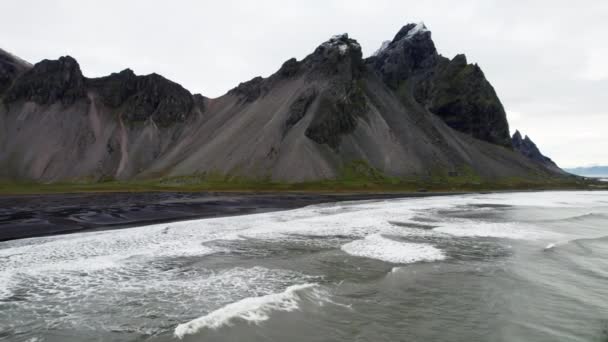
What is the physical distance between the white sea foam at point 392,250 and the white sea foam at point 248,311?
25.0 feet

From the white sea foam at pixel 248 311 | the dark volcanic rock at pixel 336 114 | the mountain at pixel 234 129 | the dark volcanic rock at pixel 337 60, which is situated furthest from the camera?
the dark volcanic rock at pixel 337 60

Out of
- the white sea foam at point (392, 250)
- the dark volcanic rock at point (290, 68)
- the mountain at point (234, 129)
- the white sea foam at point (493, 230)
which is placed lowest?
the white sea foam at point (392, 250)

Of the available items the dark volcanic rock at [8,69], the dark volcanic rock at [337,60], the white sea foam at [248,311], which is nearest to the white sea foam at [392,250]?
the white sea foam at [248,311]

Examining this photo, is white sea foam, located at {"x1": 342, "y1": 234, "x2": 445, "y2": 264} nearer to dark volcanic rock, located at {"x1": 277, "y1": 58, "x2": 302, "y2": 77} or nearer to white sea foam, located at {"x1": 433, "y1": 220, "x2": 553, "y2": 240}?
white sea foam, located at {"x1": 433, "y1": 220, "x2": 553, "y2": 240}

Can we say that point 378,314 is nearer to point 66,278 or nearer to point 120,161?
point 66,278

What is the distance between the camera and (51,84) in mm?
148375

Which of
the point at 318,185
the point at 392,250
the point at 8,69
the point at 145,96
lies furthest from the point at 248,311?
the point at 8,69

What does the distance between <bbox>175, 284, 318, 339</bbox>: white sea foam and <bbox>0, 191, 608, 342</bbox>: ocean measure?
6cm

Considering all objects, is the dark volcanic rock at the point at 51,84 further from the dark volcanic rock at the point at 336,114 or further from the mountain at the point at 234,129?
the dark volcanic rock at the point at 336,114

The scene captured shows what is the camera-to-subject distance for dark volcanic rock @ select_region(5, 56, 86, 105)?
146 metres

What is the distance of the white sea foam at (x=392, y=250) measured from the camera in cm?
1975

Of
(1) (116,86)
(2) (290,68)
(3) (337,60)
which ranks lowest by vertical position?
(1) (116,86)

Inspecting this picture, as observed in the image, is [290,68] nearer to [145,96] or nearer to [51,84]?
[145,96]

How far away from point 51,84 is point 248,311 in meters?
175
